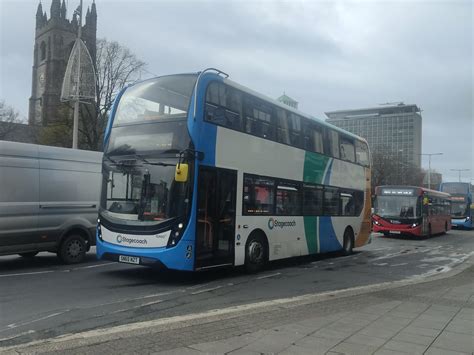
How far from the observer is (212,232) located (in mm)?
10242

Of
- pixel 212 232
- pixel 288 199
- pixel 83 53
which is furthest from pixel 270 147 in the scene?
pixel 83 53

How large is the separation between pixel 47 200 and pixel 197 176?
410 centimetres

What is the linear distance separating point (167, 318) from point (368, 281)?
6.21m

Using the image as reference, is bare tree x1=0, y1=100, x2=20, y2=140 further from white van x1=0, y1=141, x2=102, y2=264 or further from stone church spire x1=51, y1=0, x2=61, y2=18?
white van x1=0, y1=141, x2=102, y2=264

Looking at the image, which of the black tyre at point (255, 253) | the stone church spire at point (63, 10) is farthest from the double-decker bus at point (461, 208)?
the stone church spire at point (63, 10)

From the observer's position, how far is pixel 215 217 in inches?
408

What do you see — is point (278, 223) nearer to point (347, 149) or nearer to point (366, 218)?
point (347, 149)

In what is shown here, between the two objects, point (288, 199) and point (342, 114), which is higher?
point (342, 114)

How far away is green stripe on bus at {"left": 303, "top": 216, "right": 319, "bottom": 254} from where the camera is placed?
1428 centimetres

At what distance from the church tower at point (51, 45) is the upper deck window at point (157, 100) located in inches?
1919

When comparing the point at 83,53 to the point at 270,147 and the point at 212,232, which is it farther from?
the point at 212,232

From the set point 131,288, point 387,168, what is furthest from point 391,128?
point 131,288

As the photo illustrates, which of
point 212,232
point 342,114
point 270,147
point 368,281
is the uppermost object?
point 342,114

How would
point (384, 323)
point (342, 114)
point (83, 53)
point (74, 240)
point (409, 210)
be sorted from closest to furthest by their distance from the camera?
1. point (384, 323)
2. point (74, 240)
3. point (83, 53)
4. point (409, 210)
5. point (342, 114)
